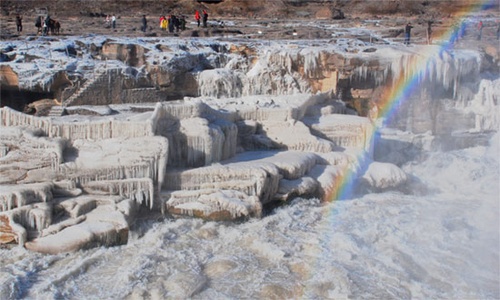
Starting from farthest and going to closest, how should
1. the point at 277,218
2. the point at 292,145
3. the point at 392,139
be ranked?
1. the point at 392,139
2. the point at 292,145
3. the point at 277,218

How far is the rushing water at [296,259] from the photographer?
650 centimetres

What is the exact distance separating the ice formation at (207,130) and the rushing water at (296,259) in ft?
1.15

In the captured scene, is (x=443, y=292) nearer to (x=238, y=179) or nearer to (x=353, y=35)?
(x=238, y=179)

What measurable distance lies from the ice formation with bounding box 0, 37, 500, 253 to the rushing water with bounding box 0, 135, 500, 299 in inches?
13.8

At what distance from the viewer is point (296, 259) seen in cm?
726

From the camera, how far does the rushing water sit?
6.50m

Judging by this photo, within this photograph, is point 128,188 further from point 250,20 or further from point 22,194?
point 250,20

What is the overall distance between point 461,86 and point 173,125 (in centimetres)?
859

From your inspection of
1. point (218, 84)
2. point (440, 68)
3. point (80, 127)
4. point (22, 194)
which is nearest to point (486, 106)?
point (440, 68)

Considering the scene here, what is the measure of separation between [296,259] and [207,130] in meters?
2.82

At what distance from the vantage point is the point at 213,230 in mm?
8047

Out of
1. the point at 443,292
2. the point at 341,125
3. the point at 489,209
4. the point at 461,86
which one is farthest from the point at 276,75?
the point at 443,292

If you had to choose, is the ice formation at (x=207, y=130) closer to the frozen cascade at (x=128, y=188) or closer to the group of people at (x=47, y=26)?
the frozen cascade at (x=128, y=188)

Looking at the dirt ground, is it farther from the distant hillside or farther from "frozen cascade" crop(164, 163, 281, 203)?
"frozen cascade" crop(164, 163, 281, 203)
